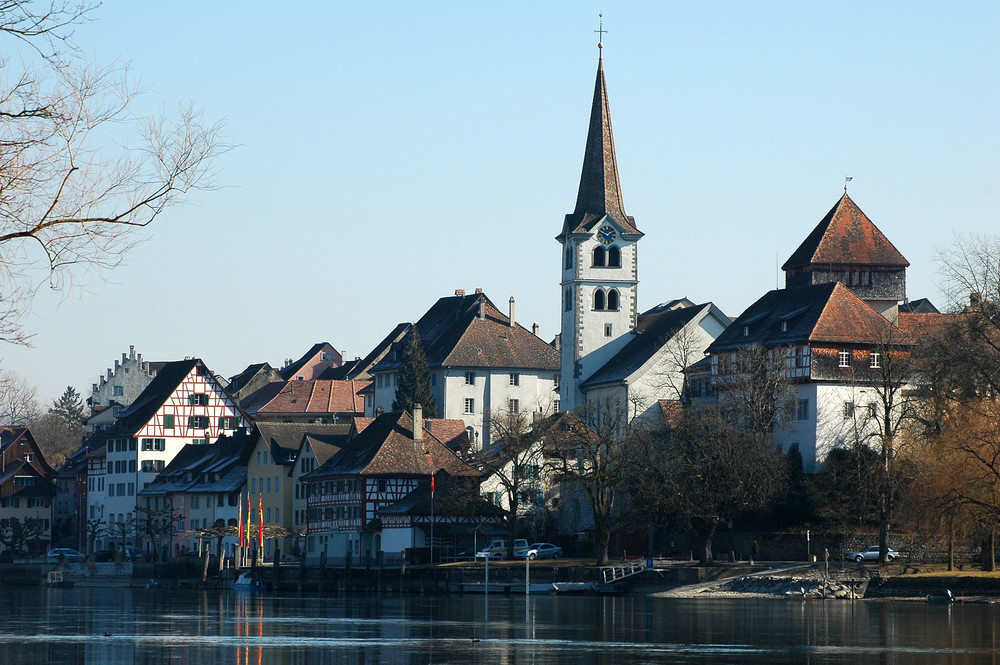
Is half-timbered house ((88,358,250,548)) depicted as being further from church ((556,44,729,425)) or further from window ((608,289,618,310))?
window ((608,289,618,310))

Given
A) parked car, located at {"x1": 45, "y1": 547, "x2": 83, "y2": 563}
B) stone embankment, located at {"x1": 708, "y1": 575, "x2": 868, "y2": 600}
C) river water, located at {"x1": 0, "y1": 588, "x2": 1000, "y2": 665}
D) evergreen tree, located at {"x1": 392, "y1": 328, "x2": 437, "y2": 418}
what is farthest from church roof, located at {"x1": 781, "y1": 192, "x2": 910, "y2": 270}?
parked car, located at {"x1": 45, "y1": 547, "x2": 83, "y2": 563}

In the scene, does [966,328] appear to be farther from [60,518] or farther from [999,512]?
[60,518]

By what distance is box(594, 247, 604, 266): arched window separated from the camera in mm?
109625

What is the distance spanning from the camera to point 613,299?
110 metres

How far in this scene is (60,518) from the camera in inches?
5659

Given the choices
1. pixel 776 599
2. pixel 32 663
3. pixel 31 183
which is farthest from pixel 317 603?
pixel 31 183

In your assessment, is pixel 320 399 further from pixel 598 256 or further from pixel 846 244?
pixel 846 244

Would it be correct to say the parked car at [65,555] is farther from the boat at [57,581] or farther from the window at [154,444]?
the window at [154,444]

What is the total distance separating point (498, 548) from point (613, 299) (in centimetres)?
2748

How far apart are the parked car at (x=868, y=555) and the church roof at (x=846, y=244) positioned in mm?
26738

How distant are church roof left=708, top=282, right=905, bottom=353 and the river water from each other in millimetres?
22010

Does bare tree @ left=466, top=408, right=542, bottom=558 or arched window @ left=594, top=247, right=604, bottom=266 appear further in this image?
arched window @ left=594, top=247, right=604, bottom=266

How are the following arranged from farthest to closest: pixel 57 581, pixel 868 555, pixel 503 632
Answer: pixel 57 581
pixel 868 555
pixel 503 632

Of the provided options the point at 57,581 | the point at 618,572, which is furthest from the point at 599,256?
the point at 57,581
